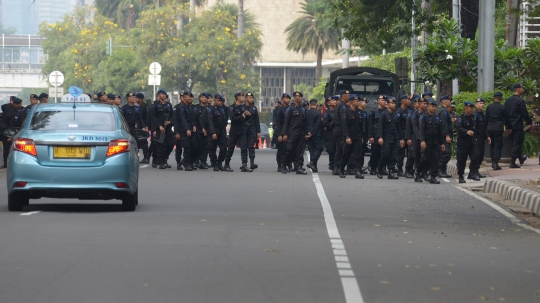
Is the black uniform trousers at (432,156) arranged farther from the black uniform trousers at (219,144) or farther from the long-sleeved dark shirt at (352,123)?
Answer: the black uniform trousers at (219,144)

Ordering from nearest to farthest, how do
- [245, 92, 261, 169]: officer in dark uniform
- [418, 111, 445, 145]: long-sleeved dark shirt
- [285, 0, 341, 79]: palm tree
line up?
[418, 111, 445, 145]: long-sleeved dark shirt < [245, 92, 261, 169]: officer in dark uniform < [285, 0, 341, 79]: palm tree

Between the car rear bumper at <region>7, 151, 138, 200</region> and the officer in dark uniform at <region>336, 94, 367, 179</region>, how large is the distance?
10.5 metres

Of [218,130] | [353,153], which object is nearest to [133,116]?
[218,130]

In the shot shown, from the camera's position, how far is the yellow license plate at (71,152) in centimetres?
1397

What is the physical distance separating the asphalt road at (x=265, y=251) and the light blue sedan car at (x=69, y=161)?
32cm

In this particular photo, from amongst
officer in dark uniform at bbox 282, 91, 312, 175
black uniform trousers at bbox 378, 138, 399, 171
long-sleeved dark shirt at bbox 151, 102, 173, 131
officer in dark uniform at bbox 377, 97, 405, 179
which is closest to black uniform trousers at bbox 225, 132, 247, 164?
officer in dark uniform at bbox 282, 91, 312, 175

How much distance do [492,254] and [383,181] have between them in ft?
40.1

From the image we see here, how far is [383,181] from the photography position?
909 inches

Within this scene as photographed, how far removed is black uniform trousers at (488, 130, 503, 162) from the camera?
84.5 feet

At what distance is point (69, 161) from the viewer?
14.0m

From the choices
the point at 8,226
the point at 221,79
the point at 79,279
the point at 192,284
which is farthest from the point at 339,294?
the point at 221,79

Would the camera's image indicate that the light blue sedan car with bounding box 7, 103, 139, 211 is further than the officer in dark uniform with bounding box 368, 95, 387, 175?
No

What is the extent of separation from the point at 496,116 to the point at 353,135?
152 inches

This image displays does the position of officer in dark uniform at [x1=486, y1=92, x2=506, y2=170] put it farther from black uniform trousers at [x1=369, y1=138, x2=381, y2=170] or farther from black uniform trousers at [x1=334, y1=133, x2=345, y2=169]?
black uniform trousers at [x1=334, y1=133, x2=345, y2=169]
